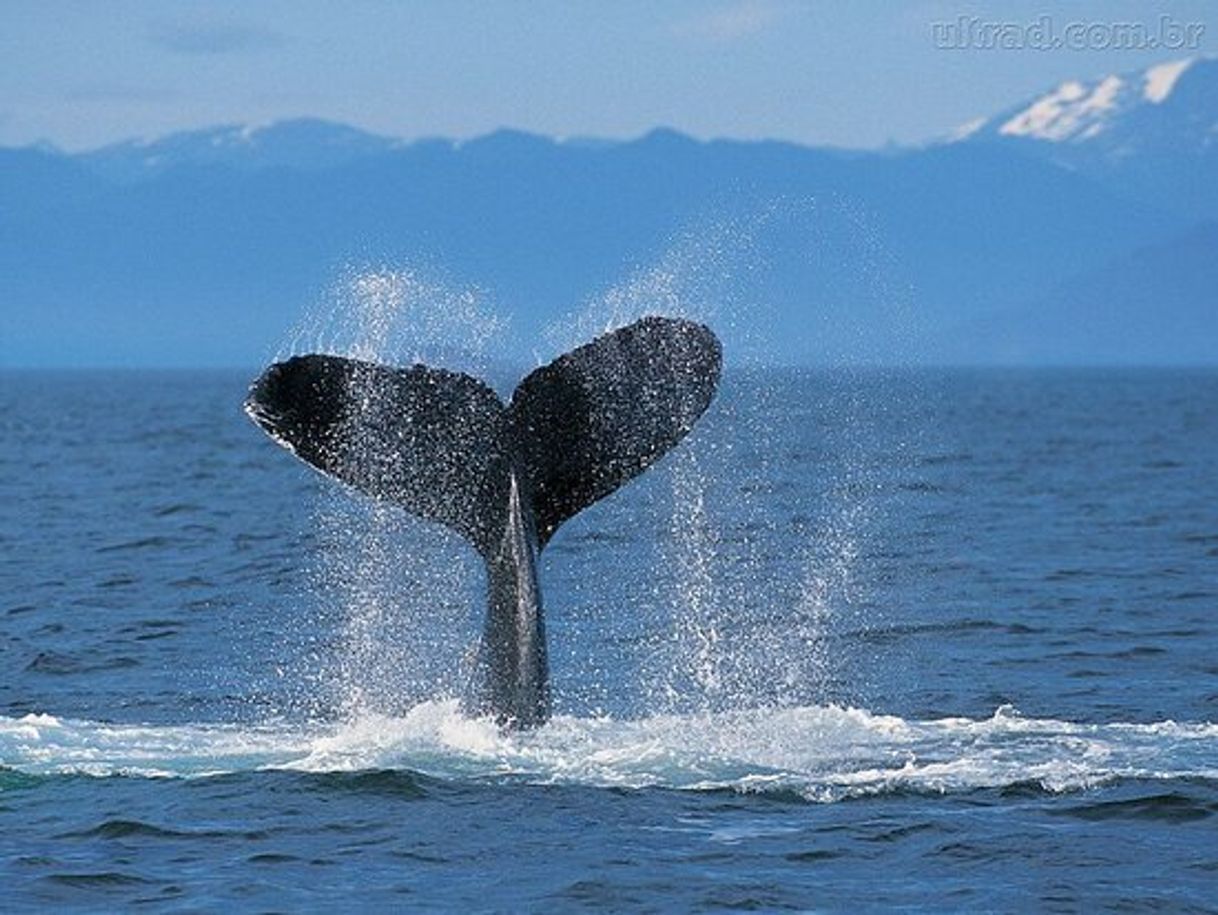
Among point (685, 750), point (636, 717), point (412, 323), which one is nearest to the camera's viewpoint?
point (412, 323)

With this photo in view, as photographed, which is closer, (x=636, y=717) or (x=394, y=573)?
(x=636, y=717)

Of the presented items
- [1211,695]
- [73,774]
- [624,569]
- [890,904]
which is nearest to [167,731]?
[73,774]

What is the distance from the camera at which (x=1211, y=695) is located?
48.4 ft

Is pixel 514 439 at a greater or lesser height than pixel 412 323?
→ lesser

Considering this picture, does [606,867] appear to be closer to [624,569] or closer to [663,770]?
[663,770]

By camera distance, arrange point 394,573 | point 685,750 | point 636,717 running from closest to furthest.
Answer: point 685,750 → point 636,717 → point 394,573

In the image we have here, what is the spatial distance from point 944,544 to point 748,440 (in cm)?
2938

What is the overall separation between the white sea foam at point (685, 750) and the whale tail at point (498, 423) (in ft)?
3.54

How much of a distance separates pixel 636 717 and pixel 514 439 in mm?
2555

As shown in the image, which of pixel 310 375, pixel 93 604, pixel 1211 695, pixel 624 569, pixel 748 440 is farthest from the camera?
pixel 748 440

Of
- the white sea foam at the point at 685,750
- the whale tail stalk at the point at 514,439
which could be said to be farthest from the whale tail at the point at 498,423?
the white sea foam at the point at 685,750

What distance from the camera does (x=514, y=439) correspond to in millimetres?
11680

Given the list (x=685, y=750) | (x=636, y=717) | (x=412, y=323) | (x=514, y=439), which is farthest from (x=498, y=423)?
(x=636, y=717)

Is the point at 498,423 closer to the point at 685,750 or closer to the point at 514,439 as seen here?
the point at 514,439
